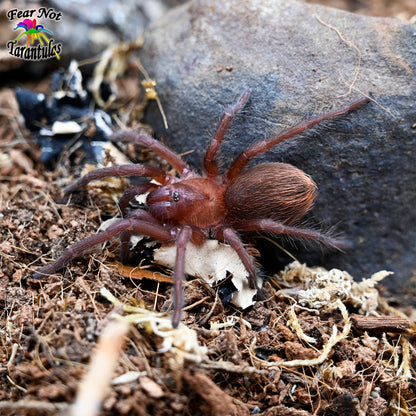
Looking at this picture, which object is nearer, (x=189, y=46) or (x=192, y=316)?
(x=192, y=316)

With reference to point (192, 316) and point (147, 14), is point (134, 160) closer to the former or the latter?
point (192, 316)

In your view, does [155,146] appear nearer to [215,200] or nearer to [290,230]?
[215,200]

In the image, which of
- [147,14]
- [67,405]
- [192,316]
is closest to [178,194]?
[192,316]

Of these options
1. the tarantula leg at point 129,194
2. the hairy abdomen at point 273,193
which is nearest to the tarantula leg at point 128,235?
the tarantula leg at point 129,194

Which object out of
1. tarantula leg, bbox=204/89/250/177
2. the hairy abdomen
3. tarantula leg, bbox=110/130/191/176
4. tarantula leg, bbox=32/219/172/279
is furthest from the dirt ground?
tarantula leg, bbox=204/89/250/177

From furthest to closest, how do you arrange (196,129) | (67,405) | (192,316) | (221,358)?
(196,129)
(192,316)
(221,358)
(67,405)

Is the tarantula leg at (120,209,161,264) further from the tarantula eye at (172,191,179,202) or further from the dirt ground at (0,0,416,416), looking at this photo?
the tarantula eye at (172,191,179,202)
